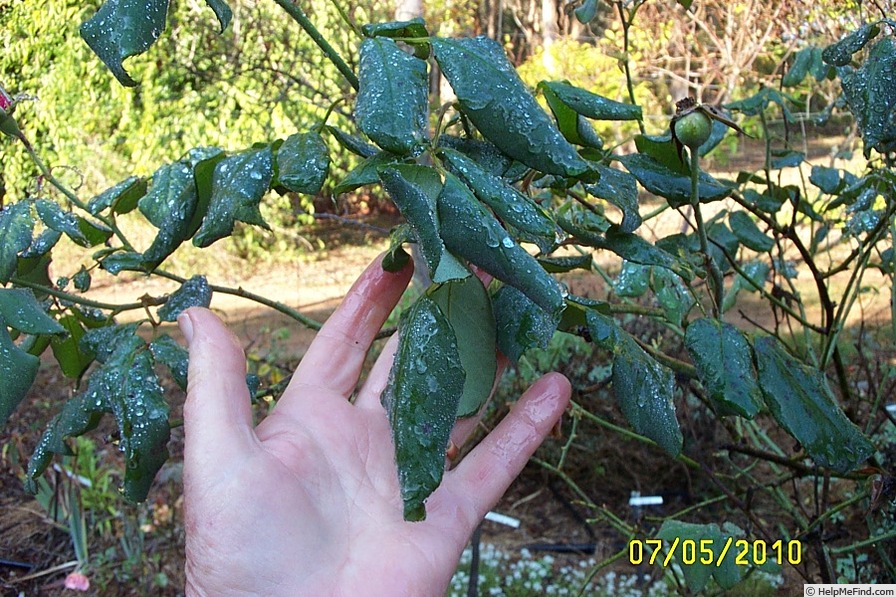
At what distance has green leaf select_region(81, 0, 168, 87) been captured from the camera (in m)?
0.55

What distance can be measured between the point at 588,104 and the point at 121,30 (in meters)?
0.37


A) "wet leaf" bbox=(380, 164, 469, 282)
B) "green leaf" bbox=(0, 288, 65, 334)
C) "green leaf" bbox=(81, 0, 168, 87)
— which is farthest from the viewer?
"green leaf" bbox=(0, 288, 65, 334)

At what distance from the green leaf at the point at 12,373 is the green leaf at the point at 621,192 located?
0.52 metres

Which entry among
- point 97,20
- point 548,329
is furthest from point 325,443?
point 97,20

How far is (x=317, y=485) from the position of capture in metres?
0.92

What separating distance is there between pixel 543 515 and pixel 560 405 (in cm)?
214

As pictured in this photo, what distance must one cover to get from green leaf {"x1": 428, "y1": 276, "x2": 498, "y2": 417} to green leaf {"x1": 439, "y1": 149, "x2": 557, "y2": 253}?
3.4 inches

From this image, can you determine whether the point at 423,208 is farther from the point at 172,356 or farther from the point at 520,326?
the point at 172,356

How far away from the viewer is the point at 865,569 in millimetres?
1811

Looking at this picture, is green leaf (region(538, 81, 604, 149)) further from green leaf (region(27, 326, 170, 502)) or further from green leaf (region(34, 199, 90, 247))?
green leaf (region(34, 199, 90, 247))

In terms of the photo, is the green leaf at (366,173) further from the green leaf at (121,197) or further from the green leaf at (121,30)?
the green leaf at (121,197)

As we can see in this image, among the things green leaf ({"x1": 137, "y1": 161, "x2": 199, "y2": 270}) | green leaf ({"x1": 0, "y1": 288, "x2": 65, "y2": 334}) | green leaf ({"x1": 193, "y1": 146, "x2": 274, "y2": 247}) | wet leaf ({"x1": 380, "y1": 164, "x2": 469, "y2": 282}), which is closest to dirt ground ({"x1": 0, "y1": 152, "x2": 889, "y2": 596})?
green leaf ({"x1": 0, "y1": 288, "x2": 65, "y2": 334})

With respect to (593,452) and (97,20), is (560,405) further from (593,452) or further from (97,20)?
(593,452)

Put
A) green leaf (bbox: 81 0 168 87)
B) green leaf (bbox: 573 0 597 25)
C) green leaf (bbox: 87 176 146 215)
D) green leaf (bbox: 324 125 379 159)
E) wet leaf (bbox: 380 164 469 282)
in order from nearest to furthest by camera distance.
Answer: wet leaf (bbox: 380 164 469 282) < green leaf (bbox: 81 0 168 87) < green leaf (bbox: 324 125 379 159) < green leaf (bbox: 87 176 146 215) < green leaf (bbox: 573 0 597 25)
